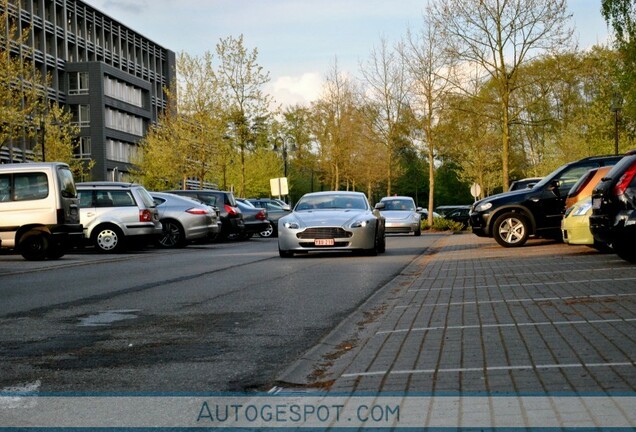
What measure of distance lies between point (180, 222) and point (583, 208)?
1350cm

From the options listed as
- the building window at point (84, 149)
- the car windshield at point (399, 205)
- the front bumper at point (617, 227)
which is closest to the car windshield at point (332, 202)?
the front bumper at point (617, 227)

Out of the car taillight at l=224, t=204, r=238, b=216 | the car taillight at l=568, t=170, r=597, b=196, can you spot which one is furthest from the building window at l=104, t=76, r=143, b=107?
the car taillight at l=568, t=170, r=597, b=196

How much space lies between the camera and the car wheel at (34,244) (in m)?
20.3

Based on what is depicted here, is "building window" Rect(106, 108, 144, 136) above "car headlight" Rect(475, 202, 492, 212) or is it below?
above

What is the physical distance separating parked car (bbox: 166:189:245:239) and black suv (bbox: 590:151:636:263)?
18.6 meters

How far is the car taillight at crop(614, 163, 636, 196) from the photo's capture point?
13.5 metres

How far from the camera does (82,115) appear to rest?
8262 cm

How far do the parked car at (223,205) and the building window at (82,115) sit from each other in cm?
5313

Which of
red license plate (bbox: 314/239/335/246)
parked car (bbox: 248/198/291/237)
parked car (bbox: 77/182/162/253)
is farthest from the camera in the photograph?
parked car (bbox: 248/198/291/237)

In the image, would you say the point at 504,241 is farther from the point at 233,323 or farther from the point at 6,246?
the point at 233,323

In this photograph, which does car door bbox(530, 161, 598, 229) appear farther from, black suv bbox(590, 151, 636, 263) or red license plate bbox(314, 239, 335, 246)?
black suv bbox(590, 151, 636, 263)

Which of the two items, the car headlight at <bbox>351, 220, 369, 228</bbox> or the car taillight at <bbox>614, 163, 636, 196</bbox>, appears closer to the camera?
the car taillight at <bbox>614, 163, 636, 196</bbox>

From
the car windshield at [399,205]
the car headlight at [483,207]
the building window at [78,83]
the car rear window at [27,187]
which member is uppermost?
the building window at [78,83]

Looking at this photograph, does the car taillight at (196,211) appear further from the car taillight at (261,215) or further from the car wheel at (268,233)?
the car wheel at (268,233)
